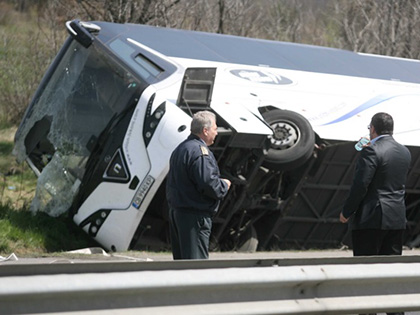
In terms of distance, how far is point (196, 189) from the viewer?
6.91 m

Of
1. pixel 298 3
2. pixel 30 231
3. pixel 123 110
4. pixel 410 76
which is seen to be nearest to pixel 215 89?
pixel 123 110

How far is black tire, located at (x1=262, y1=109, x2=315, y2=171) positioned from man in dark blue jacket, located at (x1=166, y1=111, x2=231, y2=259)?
4.13 meters

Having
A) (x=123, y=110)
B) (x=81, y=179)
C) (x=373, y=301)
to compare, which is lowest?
(x=81, y=179)

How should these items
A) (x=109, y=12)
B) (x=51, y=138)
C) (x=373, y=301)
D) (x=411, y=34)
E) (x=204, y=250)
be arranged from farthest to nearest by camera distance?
1. (x=411, y=34)
2. (x=109, y=12)
3. (x=51, y=138)
4. (x=204, y=250)
5. (x=373, y=301)

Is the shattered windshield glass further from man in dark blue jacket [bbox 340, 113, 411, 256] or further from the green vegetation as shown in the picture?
man in dark blue jacket [bbox 340, 113, 411, 256]

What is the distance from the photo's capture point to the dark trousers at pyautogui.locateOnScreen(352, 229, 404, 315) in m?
6.96

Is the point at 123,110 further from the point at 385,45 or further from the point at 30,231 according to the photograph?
the point at 385,45

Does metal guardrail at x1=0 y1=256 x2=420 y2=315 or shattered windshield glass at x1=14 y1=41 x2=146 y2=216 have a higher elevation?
metal guardrail at x1=0 y1=256 x2=420 y2=315

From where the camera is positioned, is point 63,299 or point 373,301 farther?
point 373,301

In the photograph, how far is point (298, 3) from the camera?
28.1 m

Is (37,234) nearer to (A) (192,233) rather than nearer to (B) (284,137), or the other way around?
(B) (284,137)

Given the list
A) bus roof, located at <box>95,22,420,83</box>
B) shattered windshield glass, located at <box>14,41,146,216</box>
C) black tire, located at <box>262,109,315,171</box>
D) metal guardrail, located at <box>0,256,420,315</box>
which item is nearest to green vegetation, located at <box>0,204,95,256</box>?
shattered windshield glass, located at <box>14,41,146,216</box>

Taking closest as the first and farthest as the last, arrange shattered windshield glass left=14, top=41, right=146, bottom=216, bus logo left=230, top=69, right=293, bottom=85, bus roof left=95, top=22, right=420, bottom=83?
shattered windshield glass left=14, top=41, right=146, bottom=216, bus logo left=230, top=69, right=293, bottom=85, bus roof left=95, top=22, right=420, bottom=83

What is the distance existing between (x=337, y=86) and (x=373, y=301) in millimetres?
7358
